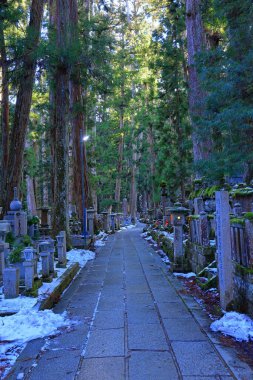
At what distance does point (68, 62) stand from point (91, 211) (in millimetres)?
7697

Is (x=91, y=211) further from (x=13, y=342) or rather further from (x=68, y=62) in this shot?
(x=13, y=342)

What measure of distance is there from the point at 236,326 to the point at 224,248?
3.36ft

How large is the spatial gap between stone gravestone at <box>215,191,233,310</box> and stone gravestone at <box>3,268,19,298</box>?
10.3 feet

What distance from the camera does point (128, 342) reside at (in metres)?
4.45

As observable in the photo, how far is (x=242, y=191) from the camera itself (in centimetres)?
704

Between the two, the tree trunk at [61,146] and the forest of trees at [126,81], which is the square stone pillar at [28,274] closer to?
the forest of trees at [126,81]

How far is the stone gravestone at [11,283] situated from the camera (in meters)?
5.96

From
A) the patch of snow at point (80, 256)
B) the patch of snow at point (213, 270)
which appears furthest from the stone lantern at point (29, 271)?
the patch of snow at point (80, 256)

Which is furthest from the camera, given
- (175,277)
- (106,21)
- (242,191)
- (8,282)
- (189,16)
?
(106,21)

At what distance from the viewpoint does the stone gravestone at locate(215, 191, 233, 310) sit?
5254 millimetres

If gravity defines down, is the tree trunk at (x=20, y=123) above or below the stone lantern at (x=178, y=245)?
above

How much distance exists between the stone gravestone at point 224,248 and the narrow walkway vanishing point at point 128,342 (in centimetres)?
53

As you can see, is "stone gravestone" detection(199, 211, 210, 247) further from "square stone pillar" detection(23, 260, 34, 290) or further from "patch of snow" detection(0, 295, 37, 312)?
"patch of snow" detection(0, 295, 37, 312)

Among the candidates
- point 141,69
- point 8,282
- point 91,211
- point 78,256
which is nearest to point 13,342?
point 8,282
